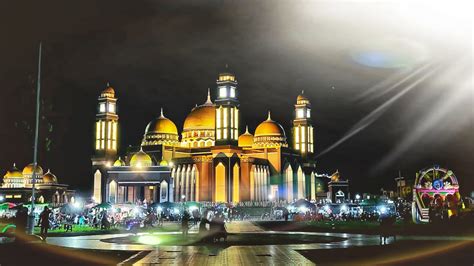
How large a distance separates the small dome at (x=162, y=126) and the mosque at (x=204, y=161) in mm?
15

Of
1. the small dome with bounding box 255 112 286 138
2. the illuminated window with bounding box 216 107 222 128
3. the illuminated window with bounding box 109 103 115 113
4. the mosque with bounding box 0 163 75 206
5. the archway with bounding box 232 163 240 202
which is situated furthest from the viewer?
the mosque with bounding box 0 163 75 206

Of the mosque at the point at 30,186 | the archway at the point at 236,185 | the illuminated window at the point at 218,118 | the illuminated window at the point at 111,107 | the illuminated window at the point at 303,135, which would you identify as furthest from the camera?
the mosque at the point at 30,186

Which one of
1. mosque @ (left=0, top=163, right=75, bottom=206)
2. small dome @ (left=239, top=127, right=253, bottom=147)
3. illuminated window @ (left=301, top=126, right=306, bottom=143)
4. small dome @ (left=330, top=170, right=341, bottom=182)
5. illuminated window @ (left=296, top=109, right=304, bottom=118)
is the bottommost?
mosque @ (left=0, top=163, right=75, bottom=206)

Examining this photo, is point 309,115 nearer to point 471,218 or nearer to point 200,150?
point 200,150

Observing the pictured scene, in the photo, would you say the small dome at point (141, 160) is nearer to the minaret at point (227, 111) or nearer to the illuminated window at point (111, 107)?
the minaret at point (227, 111)

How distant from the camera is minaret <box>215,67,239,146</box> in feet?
281

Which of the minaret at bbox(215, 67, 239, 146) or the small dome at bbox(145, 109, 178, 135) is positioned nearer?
the minaret at bbox(215, 67, 239, 146)

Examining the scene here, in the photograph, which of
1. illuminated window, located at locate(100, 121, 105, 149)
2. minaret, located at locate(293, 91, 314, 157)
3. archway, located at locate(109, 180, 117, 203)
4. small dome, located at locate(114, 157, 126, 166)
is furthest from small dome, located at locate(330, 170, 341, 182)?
archway, located at locate(109, 180, 117, 203)

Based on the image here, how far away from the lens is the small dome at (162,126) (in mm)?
93750

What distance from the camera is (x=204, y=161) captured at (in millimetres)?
86250

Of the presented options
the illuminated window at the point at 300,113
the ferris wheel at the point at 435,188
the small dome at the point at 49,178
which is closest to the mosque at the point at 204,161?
the illuminated window at the point at 300,113

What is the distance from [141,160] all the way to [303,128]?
29820 mm

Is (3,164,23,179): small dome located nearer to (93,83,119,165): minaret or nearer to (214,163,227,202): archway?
(93,83,119,165): minaret

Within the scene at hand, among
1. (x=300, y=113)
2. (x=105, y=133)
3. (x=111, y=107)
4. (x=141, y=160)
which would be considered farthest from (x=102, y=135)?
(x=300, y=113)
